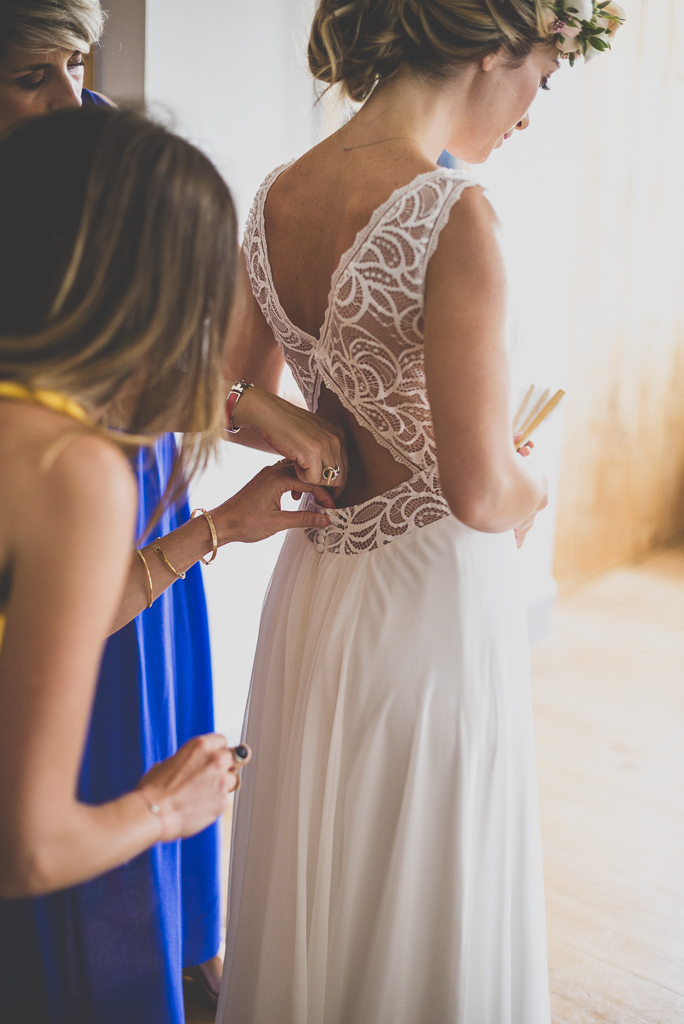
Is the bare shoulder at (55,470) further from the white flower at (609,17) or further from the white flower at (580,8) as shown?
the white flower at (609,17)

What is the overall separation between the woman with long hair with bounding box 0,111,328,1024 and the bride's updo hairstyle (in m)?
0.45

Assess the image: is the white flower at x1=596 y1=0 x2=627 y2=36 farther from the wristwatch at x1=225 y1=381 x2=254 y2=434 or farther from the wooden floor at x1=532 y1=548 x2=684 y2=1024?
the wooden floor at x1=532 y1=548 x2=684 y2=1024

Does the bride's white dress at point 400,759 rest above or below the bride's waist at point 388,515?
below

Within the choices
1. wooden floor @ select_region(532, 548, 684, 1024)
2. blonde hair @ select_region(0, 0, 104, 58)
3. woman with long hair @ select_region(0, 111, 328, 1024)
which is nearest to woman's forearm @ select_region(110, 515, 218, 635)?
woman with long hair @ select_region(0, 111, 328, 1024)

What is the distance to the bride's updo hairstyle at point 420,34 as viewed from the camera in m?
1.02

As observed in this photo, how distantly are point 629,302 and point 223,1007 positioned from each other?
391cm

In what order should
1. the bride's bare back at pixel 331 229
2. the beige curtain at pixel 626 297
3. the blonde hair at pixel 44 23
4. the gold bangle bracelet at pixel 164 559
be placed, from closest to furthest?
the bride's bare back at pixel 331 229
the gold bangle bracelet at pixel 164 559
the blonde hair at pixel 44 23
the beige curtain at pixel 626 297

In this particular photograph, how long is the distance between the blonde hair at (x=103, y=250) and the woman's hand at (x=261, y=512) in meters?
0.42

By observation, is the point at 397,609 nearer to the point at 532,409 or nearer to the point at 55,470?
the point at 532,409

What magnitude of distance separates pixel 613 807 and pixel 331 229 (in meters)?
2.01

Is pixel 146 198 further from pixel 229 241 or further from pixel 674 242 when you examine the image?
pixel 674 242


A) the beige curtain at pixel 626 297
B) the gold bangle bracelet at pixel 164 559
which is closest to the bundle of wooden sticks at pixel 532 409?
the gold bangle bracelet at pixel 164 559

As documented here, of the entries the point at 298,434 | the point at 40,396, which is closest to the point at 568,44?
the point at 298,434

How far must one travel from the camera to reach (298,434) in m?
1.12
